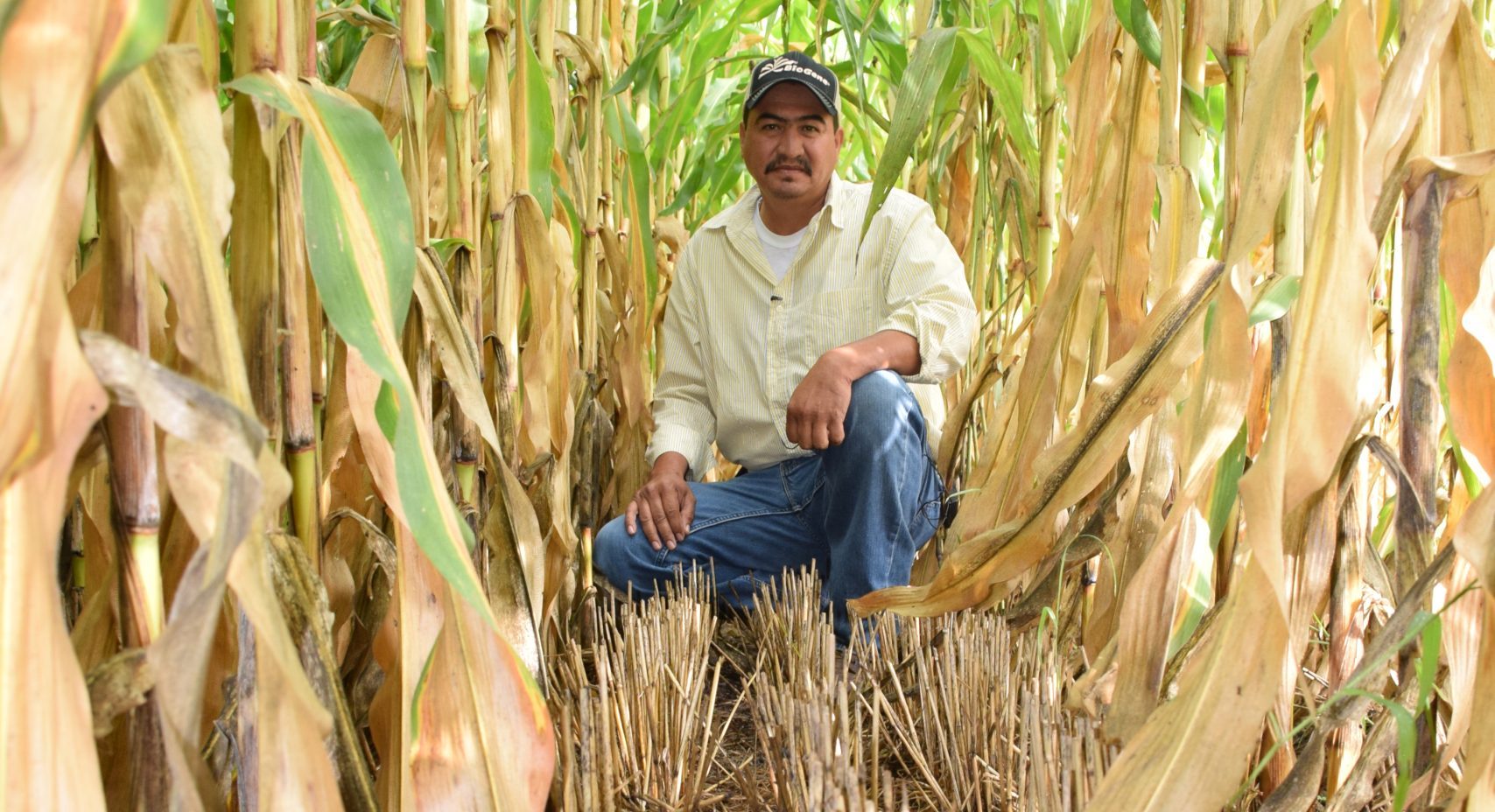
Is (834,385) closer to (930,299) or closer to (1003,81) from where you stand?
(930,299)

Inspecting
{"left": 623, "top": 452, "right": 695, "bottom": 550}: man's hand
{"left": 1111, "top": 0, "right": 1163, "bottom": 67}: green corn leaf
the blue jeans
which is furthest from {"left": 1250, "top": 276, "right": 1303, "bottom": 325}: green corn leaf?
{"left": 623, "top": 452, "right": 695, "bottom": 550}: man's hand

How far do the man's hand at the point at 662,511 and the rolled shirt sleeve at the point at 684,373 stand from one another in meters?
0.12

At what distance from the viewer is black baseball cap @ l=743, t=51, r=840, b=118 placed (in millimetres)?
1219

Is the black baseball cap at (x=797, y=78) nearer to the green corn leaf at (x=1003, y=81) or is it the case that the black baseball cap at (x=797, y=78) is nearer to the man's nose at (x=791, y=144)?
the man's nose at (x=791, y=144)

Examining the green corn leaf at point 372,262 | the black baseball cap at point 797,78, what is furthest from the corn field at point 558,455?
the black baseball cap at point 797,78

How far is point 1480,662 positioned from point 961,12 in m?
0.86

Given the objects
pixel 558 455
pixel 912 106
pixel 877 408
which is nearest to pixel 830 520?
pixel 877 408

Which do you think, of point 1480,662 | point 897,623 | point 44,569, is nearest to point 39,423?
point 44,569

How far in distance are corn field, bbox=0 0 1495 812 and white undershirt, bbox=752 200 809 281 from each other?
51 cm

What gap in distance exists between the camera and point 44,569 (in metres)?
0.28

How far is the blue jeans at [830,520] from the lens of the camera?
110 cm

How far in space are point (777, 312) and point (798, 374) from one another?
0.27 ft

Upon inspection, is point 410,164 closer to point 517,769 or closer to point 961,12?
point 517,769

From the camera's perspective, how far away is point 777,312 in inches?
50.9
